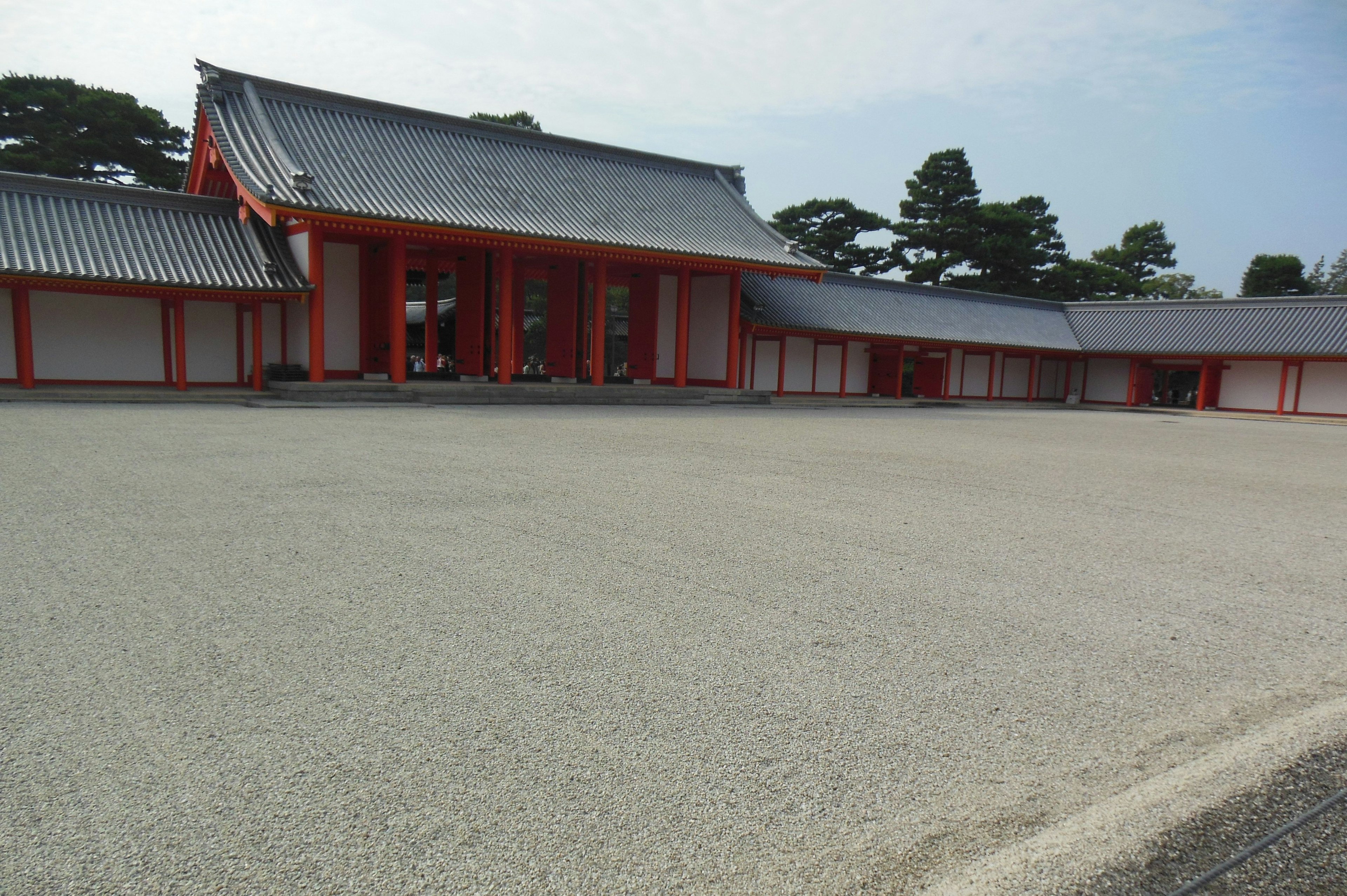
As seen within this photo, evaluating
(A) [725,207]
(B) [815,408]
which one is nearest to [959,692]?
(B) [815,408]

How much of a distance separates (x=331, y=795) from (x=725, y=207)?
20.3 m

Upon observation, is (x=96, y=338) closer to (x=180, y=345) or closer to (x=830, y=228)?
(x=180, y=345)

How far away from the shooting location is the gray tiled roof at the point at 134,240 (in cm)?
1303

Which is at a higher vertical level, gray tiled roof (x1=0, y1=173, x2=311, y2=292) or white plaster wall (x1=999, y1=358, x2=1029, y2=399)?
gray tiled roof (x1=0, y1=173, x2=311, y2=292)

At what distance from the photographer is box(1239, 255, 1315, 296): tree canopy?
1665 inches

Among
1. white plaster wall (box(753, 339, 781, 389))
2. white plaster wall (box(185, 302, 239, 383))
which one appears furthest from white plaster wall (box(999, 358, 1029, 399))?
white plaster wall (box(185, 302, 239, 383))

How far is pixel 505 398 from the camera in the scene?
49.9 feet

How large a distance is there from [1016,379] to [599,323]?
17347 millimetres

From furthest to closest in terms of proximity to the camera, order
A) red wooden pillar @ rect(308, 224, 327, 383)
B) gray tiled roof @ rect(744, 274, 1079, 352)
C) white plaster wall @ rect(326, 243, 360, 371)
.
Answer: gray tiled roof @ rect(744, 274, 1079, 352)
white plaster wall @ rect(326, 243, 360, 371)
red wooden pillar @ rect(308, 224, 327, 383)

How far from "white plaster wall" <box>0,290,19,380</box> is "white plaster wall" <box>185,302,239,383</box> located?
2124mm

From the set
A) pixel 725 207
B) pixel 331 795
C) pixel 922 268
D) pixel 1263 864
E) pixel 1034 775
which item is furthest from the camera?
pixel 922 268

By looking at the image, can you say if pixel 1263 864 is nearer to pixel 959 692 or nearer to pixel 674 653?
pixel 959 692

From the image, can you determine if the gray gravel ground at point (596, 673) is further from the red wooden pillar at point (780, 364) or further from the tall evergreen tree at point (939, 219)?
the tall evergreen tree at point (939, 219)

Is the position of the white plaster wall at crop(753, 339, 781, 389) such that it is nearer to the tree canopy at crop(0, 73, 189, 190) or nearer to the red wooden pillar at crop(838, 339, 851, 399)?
the red wooden pillar at crop(838, 339, 851, 399)
